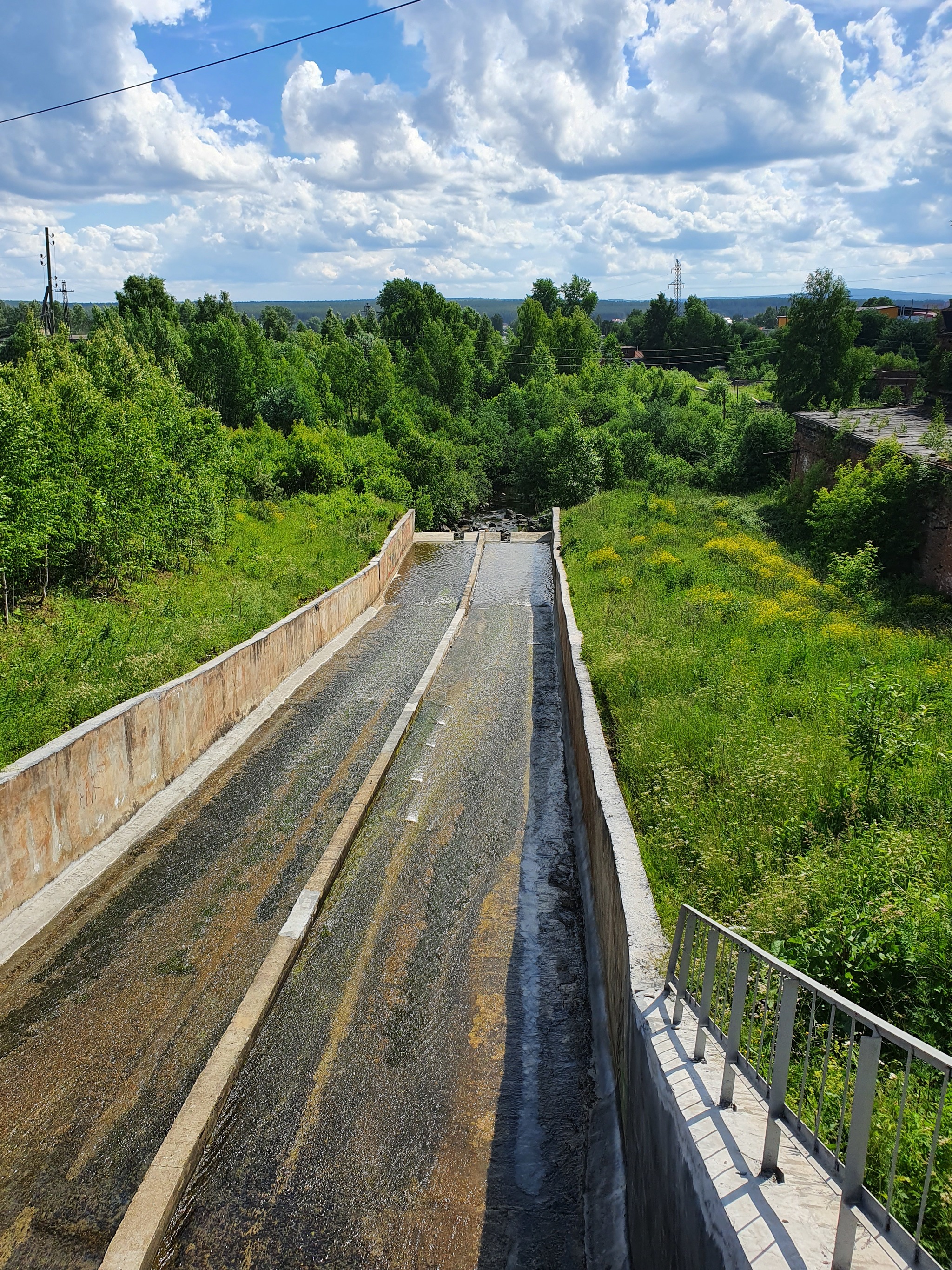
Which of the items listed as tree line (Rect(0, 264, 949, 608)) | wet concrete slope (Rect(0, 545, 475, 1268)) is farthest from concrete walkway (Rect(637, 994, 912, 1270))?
tree line (Rect(0, 264, 949, 608))

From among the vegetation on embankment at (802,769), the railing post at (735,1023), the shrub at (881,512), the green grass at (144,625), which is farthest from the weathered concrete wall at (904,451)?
the railing post at (735,1023)

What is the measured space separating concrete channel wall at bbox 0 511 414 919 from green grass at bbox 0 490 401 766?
54cm

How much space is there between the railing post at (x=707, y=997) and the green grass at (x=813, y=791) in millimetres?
562

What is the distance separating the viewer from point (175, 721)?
12.7 m

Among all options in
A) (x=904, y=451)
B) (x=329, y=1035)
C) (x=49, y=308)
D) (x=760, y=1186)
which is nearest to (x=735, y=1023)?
(x=760, y=1186)

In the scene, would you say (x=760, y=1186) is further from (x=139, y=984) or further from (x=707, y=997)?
(x=139, y=984)

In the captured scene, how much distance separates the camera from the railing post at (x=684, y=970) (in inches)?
205

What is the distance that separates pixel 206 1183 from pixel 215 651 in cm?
1053

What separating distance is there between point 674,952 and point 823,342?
180 feet

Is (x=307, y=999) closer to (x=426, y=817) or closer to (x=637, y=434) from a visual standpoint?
(x=426, y=817)

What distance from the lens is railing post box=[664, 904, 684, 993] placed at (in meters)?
5.29

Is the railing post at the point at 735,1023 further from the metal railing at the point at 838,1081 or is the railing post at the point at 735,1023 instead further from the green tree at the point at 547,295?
the green tree at the point at 547,295

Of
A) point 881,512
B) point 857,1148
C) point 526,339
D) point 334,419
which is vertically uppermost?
point 526,339

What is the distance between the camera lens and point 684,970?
17.1ft
